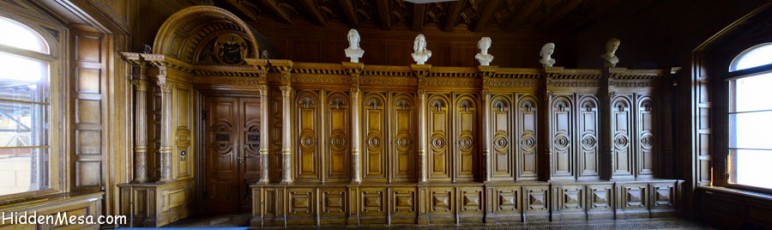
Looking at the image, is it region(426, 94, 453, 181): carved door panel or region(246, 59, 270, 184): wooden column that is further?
region(426, 94, 453, 181): carved door panel

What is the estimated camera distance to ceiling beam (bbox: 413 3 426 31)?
5.42 m

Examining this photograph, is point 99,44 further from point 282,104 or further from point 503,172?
point 503,172

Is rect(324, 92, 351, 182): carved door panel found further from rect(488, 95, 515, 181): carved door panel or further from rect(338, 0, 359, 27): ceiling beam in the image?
rect(488, 95, 515, 181): carved door panel

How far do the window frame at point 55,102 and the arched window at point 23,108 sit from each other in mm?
32

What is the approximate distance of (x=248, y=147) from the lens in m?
5.62

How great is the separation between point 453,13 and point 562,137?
3458 mm

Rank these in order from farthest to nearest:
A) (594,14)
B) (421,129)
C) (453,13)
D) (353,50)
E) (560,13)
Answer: (594,14) < (560,13) < (453,13) < (421,129) < (353,50)

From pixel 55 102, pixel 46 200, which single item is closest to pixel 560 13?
pixel 55 102

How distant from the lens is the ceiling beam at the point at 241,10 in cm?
541

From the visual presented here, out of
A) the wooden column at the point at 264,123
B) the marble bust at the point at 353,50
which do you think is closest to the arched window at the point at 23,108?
the wooden column at the point at 264,123

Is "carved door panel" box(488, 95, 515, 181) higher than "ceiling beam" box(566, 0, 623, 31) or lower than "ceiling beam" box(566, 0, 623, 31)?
lower

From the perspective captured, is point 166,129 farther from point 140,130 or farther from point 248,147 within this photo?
point 248,147

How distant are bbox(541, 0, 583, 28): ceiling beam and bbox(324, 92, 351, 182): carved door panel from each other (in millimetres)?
4960

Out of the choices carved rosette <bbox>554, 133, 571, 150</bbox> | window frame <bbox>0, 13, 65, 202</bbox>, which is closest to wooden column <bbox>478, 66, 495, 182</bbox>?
carved rosette <bbox>554, 133, 571, 150</bbox>
